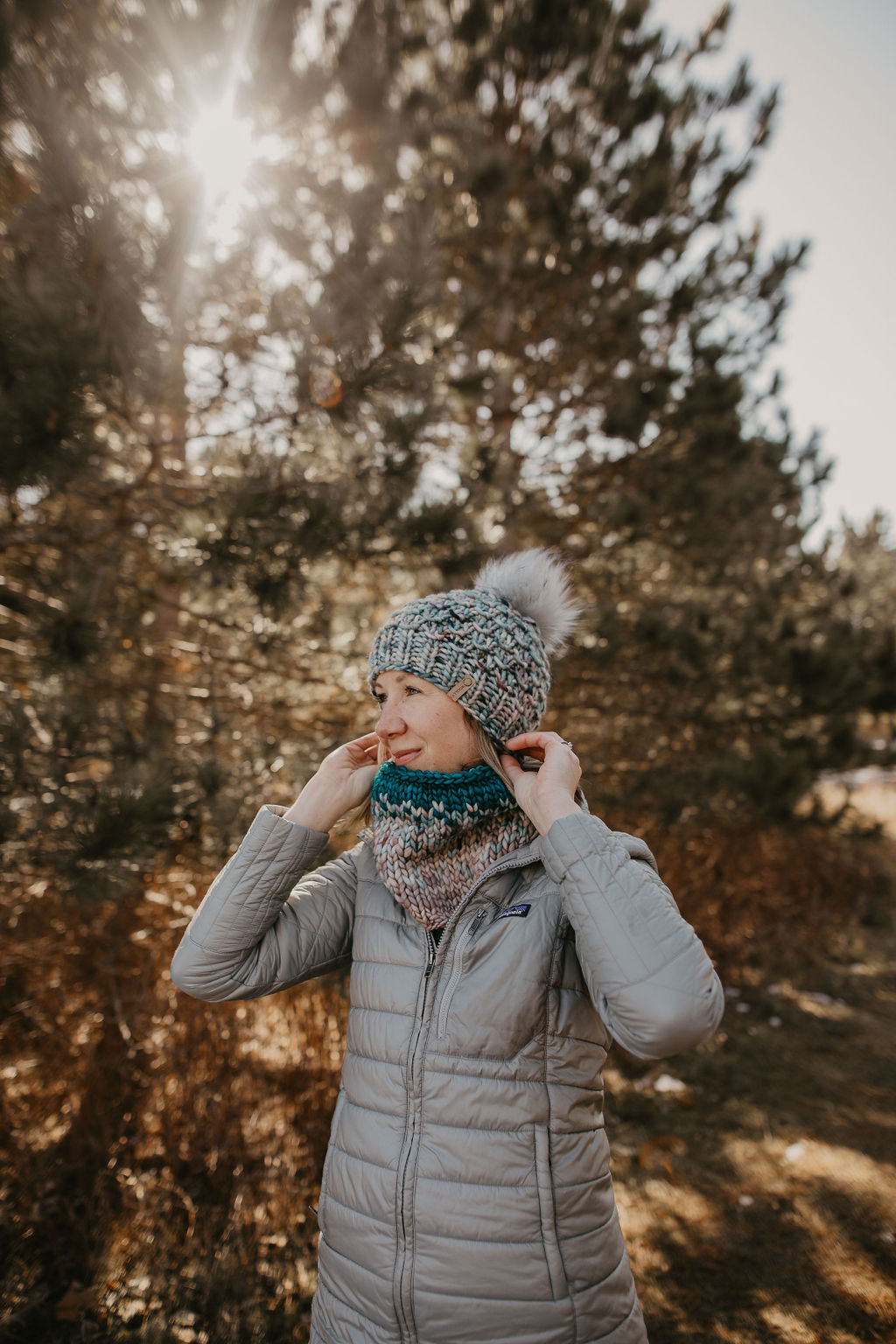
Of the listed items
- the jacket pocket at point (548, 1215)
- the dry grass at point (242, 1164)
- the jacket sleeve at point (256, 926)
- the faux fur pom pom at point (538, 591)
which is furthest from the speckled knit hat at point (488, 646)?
the dry grass at point (242, 1164)

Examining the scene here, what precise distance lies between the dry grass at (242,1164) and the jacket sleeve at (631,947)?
1.78 metres

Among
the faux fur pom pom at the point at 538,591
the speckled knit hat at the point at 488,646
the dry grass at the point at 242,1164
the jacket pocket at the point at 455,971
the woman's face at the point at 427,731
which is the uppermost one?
the faux fur pom pom at the point at 538,591

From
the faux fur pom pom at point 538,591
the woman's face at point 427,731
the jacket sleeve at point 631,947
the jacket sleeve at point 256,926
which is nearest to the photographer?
the jacket sleeve at point 631,947

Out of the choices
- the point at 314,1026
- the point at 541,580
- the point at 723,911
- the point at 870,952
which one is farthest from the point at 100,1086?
the point at 870,952

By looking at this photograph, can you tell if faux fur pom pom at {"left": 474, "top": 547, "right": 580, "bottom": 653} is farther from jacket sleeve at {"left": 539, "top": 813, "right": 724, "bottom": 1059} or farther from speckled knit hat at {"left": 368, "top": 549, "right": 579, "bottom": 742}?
jacket sleeve at {"left": 539, "top": 813, "right": 724, "bottom": 1059}

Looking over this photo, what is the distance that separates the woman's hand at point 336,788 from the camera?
158cm

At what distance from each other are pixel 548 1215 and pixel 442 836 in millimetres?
702

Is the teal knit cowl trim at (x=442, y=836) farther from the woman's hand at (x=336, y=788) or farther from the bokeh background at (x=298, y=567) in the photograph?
the bokeh background at (x=298, y=567)

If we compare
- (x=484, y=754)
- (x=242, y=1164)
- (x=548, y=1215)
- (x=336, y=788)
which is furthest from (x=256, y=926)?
(x=242, y=1164)

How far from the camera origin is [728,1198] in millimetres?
3166

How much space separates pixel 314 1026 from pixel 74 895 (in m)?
1.81

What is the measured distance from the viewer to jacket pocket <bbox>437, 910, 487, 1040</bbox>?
1337mm

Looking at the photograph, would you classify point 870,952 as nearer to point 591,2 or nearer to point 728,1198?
point 728,1198

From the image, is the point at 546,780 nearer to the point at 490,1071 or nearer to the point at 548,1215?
the point at 490,1071
